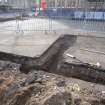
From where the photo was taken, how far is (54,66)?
5148mm

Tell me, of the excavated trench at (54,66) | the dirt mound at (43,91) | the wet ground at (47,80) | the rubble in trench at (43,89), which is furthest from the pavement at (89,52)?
the dirt mound at (43,91)

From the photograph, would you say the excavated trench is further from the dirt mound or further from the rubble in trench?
the dirt mound

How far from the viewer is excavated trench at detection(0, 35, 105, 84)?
4258 mm

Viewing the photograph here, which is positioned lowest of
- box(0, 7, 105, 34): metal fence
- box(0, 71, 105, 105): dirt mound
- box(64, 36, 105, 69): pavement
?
box(0, 71, 105, 105): dirt mound

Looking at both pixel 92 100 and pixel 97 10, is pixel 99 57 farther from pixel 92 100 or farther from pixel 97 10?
pixel 97 10

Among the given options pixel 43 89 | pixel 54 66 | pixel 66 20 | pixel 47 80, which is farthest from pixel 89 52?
pixel 66 20

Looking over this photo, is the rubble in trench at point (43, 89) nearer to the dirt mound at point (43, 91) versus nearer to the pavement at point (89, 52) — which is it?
the dirt mound at point (43, 91)

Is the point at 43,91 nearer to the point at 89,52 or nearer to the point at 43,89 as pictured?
the point at 43,89

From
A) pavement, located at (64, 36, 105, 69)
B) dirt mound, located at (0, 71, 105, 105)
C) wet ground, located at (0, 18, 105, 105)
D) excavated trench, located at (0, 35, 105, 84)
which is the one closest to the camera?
dirt mound, located at (0, 71, 105, 105)

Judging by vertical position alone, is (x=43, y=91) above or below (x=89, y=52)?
below

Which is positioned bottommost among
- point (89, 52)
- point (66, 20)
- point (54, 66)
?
point (54, 66)

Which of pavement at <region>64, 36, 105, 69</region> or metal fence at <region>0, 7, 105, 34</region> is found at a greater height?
metal fence at <region>0, 7, 105, 34</region>

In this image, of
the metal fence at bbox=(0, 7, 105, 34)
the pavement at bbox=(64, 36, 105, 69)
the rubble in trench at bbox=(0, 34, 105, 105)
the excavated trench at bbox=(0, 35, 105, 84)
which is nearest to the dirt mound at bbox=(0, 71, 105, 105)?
the rubble in trench at bbox=(0, 34, 105, 105)

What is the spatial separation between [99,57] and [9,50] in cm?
287
